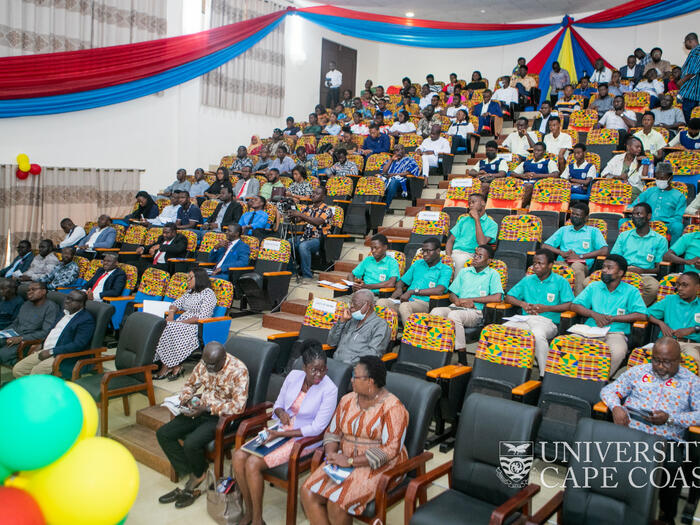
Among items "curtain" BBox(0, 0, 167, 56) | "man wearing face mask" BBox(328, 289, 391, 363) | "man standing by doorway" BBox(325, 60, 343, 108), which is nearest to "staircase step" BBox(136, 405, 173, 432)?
"man wearing face mask" BBox(328, 289, 391, 363)

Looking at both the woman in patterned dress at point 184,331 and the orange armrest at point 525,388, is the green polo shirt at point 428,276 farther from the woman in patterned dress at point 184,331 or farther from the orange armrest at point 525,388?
the woman in patterned dress at point 184,331

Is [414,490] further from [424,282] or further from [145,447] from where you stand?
[424,282]

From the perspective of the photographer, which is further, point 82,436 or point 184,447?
point 184,447

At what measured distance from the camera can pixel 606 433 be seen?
246 cm

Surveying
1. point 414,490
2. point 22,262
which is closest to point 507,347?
point 414,490

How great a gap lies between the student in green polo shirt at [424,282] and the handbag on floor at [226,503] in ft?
7.26

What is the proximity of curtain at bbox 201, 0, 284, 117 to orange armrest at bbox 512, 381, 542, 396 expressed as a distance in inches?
374

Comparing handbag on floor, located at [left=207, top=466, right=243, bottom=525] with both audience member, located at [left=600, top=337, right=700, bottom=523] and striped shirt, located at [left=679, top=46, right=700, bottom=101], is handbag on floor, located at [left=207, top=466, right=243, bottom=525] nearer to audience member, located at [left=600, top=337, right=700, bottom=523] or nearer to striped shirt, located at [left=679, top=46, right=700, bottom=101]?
audience member, located at [left=600, top=337, right=700, bottom=523]

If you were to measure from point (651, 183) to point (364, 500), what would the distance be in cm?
535

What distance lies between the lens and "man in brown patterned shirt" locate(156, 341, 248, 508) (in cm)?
332

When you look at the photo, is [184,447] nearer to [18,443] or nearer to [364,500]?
[364,500]

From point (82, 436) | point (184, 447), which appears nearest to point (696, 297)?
point (184, 447)

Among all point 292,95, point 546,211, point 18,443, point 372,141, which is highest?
point 292,95

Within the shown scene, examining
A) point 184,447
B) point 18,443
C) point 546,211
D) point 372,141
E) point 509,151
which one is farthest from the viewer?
point 372,141
